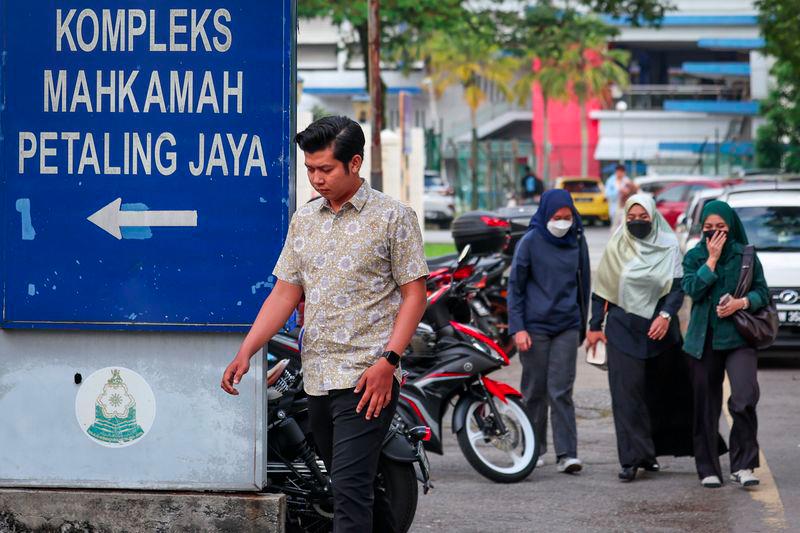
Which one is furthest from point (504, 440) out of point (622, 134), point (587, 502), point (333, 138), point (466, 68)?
point (466, 68)

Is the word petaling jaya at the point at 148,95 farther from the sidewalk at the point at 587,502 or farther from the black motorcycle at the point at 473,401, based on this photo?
the black motorcycle at the point at 473,401

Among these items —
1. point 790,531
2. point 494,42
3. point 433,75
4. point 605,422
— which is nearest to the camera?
point 790,531

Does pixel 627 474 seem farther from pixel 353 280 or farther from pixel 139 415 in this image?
pixel 353 280

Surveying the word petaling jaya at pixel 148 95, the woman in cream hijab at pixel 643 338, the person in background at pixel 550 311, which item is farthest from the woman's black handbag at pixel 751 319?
the word petaling jaya at pixel 148 95

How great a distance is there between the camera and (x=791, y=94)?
1688 inches

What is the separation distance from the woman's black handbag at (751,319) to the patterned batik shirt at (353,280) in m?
3.54

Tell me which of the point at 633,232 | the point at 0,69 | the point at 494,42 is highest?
the point at 494,42

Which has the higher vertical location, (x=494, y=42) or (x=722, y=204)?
(x=494, y=42)

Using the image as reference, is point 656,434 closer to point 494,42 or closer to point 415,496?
point 415,496

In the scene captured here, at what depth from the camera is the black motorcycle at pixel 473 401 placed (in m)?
8.62

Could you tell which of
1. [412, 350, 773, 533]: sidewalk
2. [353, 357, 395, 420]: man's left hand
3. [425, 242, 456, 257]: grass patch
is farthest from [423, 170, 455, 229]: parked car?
[353, 357, 395, 420]: man's left hand

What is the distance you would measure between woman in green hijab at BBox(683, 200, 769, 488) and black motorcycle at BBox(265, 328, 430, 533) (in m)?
2.62

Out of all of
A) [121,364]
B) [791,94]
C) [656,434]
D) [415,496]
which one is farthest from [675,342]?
[791,94]

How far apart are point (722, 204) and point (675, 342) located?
0.94 meters
